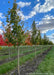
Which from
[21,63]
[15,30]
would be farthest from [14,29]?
[21,63]

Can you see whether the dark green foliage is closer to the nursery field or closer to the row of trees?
the row of trees

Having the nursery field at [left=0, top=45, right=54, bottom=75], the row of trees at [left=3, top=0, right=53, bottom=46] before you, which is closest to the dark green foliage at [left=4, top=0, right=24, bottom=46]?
the row of trees at [left=3, top=0, right=53, bottom=46]

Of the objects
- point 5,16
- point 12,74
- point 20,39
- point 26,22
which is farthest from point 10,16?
point 12,74

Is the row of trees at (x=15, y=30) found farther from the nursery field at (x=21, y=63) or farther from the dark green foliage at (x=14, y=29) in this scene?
the nursery field at (x=21, y=63)

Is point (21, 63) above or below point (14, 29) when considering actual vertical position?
below

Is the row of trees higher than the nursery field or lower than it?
higher

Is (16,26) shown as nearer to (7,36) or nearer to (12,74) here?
(7,36)

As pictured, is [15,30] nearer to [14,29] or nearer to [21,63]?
[14,29]

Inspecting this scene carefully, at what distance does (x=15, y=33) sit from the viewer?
6285 millimetres

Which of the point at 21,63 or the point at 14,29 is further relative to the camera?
the point at 21,63

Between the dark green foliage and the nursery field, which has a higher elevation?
the dark green foliage

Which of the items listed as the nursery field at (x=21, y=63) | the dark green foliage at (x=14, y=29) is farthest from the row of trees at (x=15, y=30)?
the nursery field at (x=21, y=63)

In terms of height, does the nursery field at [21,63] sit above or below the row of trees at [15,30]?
below

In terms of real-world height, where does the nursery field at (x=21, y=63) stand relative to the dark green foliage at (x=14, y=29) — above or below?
below
